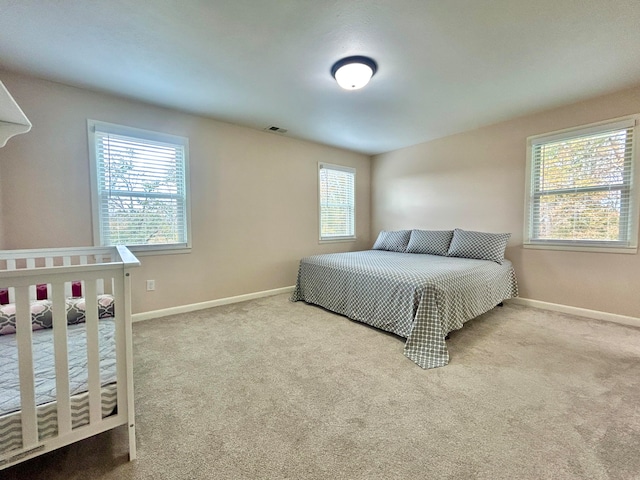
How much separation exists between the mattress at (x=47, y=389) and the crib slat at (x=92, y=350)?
23 mm

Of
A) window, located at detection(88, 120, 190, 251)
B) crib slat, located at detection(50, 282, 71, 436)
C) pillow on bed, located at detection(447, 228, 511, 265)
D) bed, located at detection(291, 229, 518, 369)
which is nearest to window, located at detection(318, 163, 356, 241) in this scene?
bed, located at detection(291, 229, 518, 369)

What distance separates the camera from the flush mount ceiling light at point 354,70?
2.12 m

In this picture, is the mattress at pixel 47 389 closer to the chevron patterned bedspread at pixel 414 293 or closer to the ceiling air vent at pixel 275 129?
the chevron patterned bedspread at pixel 414 293

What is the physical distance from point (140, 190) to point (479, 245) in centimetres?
388

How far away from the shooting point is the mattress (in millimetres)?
997

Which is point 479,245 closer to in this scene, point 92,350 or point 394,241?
point 394,241

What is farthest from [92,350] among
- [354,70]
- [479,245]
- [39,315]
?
[479,245]

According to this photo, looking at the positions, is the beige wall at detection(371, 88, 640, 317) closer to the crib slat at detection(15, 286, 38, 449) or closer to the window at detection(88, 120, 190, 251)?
the window at detection(88, 120, 190, 251)

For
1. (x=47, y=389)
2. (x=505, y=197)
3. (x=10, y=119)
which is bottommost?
(x=47, y=389)

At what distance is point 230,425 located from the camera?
4.59ft

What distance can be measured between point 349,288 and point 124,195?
8.15 ft

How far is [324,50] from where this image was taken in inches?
78.7

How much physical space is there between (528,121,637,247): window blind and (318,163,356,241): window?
2546 mm

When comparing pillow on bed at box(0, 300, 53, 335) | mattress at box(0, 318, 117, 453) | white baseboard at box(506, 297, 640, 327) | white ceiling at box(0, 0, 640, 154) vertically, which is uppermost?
white ceiling at box(0, 0, 640, 154)
